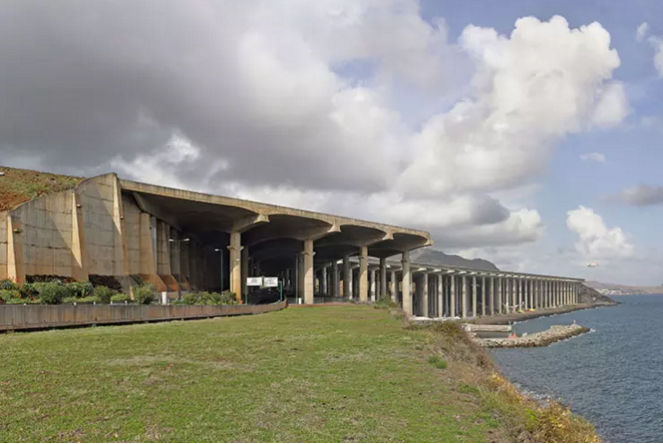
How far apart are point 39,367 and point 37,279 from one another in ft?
99.1

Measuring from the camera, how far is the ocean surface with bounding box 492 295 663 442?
2913cm

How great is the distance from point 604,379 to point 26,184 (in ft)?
180

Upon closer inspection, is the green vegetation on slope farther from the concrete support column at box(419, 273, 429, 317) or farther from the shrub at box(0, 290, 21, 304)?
the concrete support column at box(419, 273, 429, 317)

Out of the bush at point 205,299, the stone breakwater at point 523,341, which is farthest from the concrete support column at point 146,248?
the stone breakwater at point 523,341

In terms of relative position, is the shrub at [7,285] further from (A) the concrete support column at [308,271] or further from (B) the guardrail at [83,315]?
(A) the concrete support column at [308,271]

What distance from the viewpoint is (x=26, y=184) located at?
47.6 meters

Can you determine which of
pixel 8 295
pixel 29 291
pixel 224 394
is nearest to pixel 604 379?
pixel 224 394

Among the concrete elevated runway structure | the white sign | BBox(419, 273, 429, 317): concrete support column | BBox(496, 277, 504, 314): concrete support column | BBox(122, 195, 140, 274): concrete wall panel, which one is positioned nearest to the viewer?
the concrete elevated runway structure

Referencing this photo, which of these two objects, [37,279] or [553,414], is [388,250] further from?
[553,414]

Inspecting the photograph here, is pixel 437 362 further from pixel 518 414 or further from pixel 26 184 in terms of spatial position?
pixel 26 184

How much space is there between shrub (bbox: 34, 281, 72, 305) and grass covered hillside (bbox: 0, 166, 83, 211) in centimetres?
898

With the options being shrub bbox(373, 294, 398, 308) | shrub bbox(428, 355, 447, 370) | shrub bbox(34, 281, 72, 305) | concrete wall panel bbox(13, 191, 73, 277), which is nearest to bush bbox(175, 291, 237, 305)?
concrete wall panel bbox(13, 191, 73, 277)

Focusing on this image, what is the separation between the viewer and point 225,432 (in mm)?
10734

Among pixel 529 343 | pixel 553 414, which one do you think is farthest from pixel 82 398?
pixel 529 343
